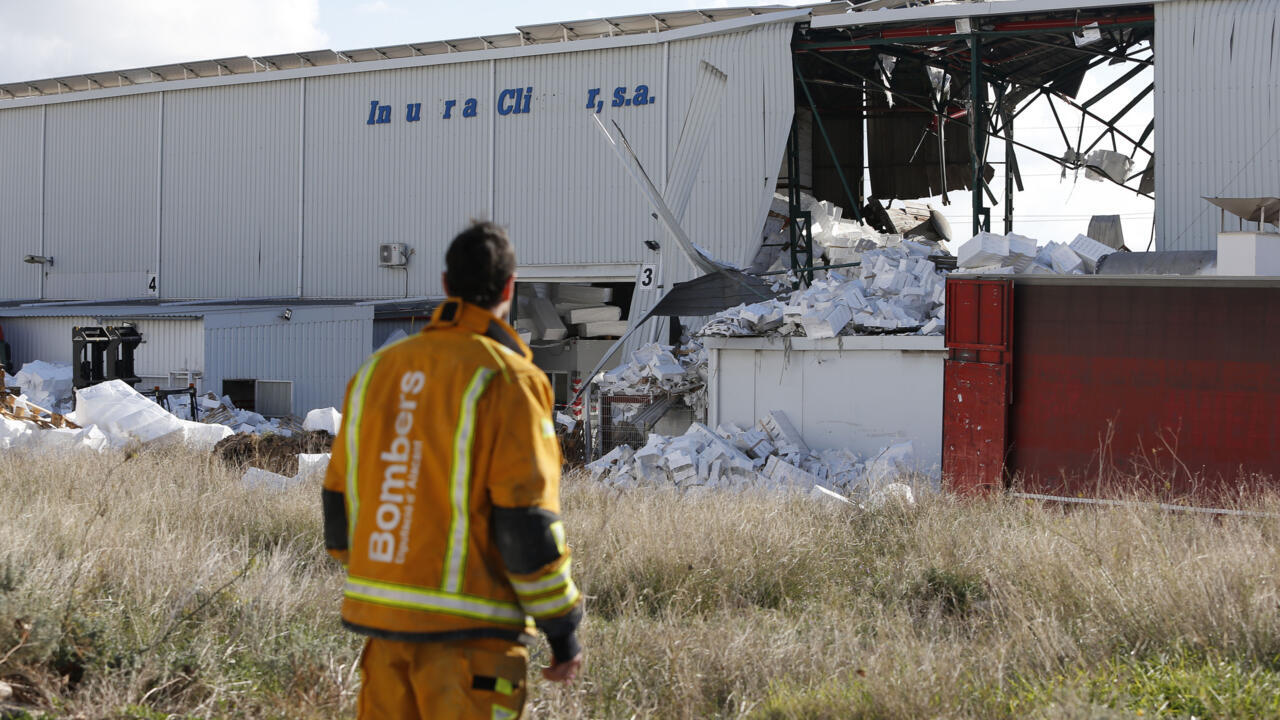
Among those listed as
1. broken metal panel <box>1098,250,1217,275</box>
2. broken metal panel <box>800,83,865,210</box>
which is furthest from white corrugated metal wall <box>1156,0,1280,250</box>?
broken metal panel <box>800,83,865,210</box>

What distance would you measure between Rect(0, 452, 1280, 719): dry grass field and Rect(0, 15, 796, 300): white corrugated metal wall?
45.6 feet

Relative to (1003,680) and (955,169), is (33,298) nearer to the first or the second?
(955,169)

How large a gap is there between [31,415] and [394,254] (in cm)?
1049

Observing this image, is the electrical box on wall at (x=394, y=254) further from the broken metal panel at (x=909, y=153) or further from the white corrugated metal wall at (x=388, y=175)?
the broken metal panel at (x=909, y=153)

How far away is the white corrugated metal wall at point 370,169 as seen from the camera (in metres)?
21.9

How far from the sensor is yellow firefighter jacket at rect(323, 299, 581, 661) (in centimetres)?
287

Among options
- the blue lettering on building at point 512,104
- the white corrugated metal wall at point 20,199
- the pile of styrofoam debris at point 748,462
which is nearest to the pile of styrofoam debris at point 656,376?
the pile of styrofoam debris at point 748,462

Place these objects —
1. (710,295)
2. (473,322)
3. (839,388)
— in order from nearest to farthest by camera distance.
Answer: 1. (473,322)
2. (839,388)
3. (710,295)

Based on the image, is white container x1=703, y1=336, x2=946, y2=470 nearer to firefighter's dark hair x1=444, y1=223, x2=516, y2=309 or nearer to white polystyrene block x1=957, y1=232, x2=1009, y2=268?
white polystyrene block x1=957, y1=232, x2=1009, y2=268

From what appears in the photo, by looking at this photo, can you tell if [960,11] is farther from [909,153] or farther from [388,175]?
[388,175]

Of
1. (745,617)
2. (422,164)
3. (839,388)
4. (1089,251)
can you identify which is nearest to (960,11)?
(1089,251)

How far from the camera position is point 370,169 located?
26031 mm

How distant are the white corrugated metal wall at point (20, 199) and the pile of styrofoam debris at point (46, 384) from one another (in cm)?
820

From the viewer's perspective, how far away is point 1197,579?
5.43 metres
